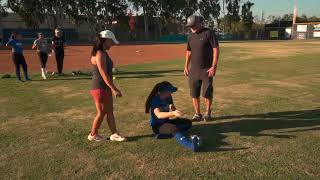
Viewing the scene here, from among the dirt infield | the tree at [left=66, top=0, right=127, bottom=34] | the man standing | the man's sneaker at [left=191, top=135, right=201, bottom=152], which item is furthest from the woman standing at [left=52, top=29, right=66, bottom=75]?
the tree at [left=66, top=0, right=127, bottom=34]

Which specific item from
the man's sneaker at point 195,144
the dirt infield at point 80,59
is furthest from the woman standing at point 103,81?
the dirt infield at point 80,59

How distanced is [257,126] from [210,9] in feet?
255

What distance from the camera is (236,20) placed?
85.1 metres

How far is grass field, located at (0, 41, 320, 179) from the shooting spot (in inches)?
192

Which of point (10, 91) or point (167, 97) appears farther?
point (10, 91)

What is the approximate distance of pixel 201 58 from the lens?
23.1 ft

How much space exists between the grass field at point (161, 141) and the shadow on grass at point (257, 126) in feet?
0.05

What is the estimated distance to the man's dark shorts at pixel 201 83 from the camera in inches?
279

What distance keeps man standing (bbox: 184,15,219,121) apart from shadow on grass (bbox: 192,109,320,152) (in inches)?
22.5

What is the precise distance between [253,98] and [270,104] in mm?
791

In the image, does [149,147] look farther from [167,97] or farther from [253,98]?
[253,98]

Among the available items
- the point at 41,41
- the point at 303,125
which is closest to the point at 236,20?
the point at 41,41

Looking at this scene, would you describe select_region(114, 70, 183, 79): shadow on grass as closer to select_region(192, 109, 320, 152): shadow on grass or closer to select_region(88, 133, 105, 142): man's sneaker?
select_region(192, 109, 320, 152): shadow on grass

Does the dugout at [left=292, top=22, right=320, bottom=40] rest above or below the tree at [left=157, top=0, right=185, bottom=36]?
below
